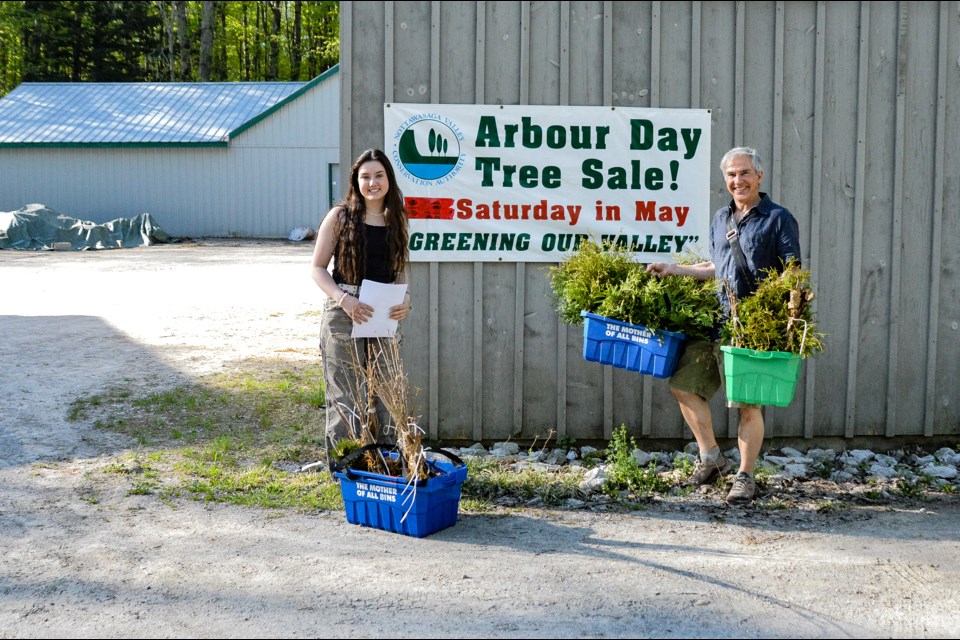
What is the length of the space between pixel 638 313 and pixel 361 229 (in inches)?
66.6

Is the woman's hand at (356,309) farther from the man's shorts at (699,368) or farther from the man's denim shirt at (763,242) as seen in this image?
the man's denim shirt at (763,242)

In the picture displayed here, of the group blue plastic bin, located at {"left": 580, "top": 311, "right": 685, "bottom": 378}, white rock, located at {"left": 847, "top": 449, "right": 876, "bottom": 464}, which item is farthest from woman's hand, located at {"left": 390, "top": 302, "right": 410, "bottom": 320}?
white rock, located at {"left": 847, "top": 449, "right": 876, "bottom": 464}

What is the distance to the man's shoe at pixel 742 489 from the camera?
5863mm

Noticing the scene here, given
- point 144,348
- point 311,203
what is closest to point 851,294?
point 144,348

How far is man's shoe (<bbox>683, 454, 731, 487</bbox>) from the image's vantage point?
619cm

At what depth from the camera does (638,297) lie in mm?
5848

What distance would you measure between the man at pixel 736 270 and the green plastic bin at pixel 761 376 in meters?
0.13

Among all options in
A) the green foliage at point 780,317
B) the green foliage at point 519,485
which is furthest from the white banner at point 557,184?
the green foliage at point 780,317

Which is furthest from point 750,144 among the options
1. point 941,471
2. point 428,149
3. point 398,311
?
point 398,311

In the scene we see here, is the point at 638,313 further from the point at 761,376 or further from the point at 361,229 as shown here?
the point at 361,229

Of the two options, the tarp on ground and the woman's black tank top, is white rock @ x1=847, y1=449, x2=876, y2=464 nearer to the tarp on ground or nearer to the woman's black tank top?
the woman's black tank top

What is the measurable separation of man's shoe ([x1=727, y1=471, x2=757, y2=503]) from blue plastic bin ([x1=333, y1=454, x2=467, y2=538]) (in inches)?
64.9

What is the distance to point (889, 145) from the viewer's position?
23.6 ft

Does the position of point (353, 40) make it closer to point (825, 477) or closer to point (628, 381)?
point (628, 381)
